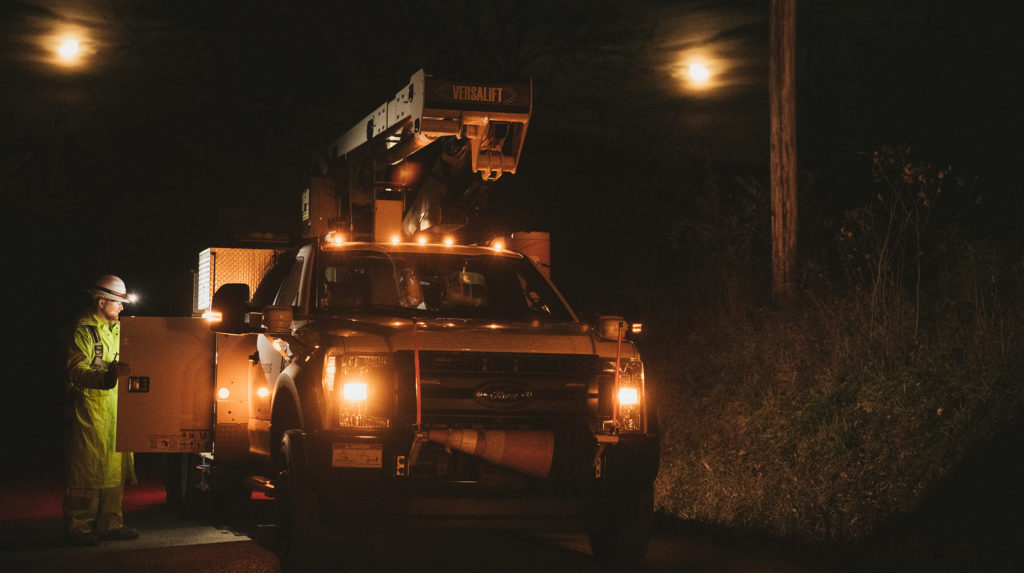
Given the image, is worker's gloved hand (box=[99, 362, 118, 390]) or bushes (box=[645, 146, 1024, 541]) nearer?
bushes (box=[645, 146, 1024, 541])

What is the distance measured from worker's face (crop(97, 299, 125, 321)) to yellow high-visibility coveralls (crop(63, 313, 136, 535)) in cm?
17

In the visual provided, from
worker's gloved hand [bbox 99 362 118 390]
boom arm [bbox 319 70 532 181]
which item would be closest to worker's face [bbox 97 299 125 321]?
worker's gloved hand [bbox 99 362 118 390]

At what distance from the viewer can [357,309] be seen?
28.4 ft

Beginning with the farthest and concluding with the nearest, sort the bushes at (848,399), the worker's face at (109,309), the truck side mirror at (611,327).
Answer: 1. the worker's face at (109,309)
2. the bushes at (848,399)
3. the truck side mirror at (611,327)

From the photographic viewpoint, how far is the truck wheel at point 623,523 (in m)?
7.52

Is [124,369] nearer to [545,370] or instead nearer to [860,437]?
[545,370]

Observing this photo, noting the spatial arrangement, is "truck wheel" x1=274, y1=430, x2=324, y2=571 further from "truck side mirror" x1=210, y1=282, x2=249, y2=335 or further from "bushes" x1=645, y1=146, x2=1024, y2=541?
"bushes" x1=645, y1=146, x2=1024, y2=541

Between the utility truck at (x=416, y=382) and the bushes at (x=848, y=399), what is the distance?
2115 mm

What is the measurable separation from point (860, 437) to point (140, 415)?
5980mm

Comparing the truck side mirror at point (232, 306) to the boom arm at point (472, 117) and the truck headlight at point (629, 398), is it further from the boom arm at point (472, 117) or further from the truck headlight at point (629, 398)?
the truck headlight at point (629, 398)

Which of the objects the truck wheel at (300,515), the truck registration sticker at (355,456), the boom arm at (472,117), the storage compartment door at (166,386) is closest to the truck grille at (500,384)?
the truck registration sticker at (355,456)

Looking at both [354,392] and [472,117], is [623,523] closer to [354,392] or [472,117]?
[354,392]

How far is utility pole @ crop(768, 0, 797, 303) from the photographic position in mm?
14523

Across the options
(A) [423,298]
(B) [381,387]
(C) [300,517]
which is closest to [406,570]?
(C) [300,517]
